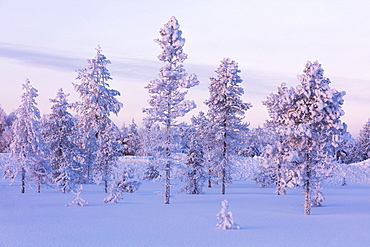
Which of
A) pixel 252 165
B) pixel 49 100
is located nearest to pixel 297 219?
pixel 49 100

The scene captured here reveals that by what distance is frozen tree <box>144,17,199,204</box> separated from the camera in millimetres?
27469

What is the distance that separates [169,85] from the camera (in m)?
27.7

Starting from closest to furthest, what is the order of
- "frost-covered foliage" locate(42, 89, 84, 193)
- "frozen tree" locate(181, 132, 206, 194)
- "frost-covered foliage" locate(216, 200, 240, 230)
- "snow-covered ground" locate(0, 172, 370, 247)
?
1. "snow-covered ground" locate(0, 172, 370, 247)
2. "frost-covered foliage" locate(216, 200, 240, 230)
3. "frost-covered foliage" locate(42, 89, 84, 193)
4. "frozen tree" locate(181, 132, 206, 194)

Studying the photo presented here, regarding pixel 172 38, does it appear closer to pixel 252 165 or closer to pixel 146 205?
pixel 146 205

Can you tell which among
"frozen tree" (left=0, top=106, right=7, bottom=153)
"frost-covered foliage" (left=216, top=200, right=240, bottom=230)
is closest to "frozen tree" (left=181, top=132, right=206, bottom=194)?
"frost-covered foliage" (left=216, top=200, right=240, bottom=230)

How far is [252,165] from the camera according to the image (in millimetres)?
64750

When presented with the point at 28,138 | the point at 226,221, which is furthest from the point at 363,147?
the point at 226,221

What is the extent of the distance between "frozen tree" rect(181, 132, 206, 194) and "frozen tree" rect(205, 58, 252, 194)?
5.85 feet

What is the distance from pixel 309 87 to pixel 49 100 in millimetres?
22955

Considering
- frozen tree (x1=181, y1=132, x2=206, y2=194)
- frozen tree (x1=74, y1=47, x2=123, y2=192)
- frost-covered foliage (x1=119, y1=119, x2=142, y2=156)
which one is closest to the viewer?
frozen tree (x1=181, y1=132, x2=206, y2=194)

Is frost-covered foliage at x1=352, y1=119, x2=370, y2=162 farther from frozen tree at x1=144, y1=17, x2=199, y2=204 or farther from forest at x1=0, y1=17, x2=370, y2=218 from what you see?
frozen tree at x1=144, y1=17, x2=199, y2=204

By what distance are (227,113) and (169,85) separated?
12349 millimetres

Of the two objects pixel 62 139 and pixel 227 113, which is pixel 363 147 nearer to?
pixel 227 113

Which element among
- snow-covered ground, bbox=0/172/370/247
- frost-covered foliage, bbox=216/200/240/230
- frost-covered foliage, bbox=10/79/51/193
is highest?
frost-covered foliage, bbox=10/79/51/193
